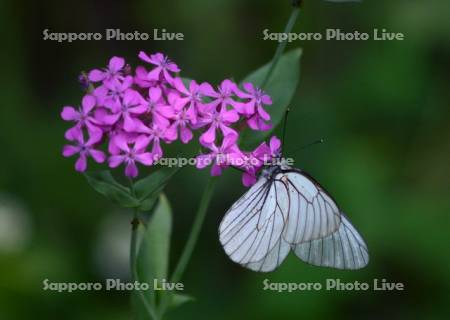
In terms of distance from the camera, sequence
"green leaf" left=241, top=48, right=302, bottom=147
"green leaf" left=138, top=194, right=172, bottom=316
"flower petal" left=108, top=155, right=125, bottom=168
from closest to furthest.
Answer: "flower petal" left=108, top=155, right=125, bottom=168 < "green leaf" left=138, top=194, right=172, bottom=316 < "green leaf" left=241, top=48, right=302, bottom=147

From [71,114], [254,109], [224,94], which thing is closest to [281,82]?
[254,109]

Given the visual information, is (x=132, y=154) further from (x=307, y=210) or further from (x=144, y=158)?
(x=307, y=210)

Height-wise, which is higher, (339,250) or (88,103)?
(88,103)

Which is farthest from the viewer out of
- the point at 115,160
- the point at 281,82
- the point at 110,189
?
the point at 281,82

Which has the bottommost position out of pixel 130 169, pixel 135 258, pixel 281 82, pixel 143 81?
pixel 135 258

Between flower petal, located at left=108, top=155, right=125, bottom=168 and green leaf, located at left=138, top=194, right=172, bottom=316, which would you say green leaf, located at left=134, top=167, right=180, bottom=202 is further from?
green leaf, located at left=138, top=194, right=172, bottom=316

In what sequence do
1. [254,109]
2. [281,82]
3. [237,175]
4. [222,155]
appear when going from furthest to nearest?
[237,175] < [281,82] < [254,109] < [222,155]

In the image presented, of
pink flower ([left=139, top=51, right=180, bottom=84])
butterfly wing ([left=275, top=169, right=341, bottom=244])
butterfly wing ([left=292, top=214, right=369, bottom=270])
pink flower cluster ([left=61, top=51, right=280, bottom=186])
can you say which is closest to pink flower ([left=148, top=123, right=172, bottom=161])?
pink flower cluster ([left=61, top=51, right=280, bottom=186])

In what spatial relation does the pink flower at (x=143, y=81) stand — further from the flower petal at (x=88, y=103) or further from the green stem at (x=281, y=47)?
the green stem at (x=281, y=47)
